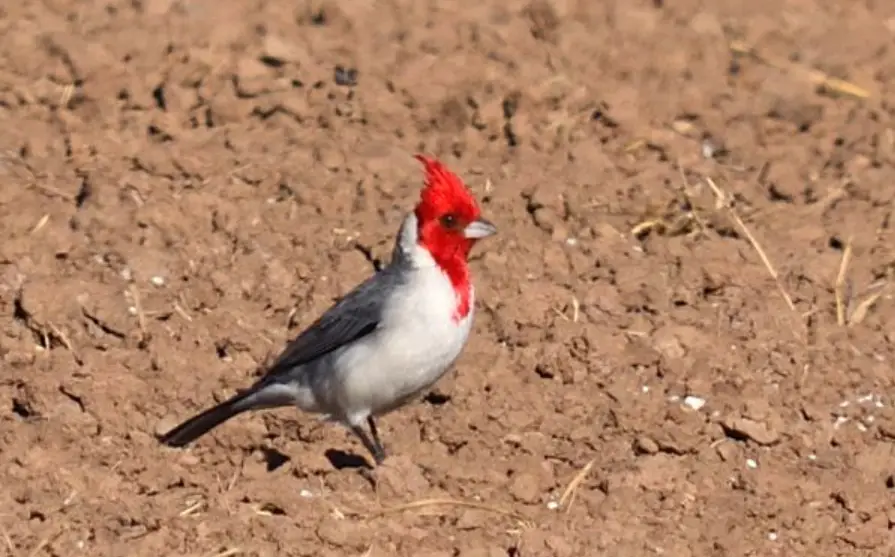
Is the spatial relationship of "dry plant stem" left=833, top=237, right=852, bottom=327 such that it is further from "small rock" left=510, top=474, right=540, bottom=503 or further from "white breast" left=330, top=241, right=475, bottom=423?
"white breast" left=330, top=241, right=475, bottom=423

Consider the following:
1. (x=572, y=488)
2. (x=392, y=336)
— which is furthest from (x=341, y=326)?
(x=572, y=488)

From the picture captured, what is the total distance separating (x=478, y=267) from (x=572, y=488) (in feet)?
5.54

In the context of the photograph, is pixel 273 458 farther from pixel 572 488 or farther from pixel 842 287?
pixel 842 287

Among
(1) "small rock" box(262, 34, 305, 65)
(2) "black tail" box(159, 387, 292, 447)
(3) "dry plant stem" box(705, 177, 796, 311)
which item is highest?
(2) "black tail" box(159, 387, 292, 447)

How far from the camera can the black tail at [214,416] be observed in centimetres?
810

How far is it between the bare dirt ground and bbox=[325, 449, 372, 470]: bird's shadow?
3 centimetres

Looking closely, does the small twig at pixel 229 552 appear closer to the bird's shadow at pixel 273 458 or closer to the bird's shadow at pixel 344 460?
the bird's shadow at pixel 273 458

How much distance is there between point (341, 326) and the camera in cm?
819

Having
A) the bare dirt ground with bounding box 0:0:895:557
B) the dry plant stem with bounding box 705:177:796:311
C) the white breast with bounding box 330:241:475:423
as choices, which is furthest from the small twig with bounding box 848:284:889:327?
the white breast with bounding box 330:241:475:423

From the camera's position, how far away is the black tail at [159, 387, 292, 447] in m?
8.10

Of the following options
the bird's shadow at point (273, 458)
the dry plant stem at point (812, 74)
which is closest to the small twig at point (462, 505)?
the bird's shadow at point (273, 458)

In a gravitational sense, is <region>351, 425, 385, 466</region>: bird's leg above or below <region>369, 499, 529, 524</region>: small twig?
below

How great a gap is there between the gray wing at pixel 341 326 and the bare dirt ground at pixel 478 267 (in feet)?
1.29

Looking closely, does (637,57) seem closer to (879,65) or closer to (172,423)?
(879,65)
